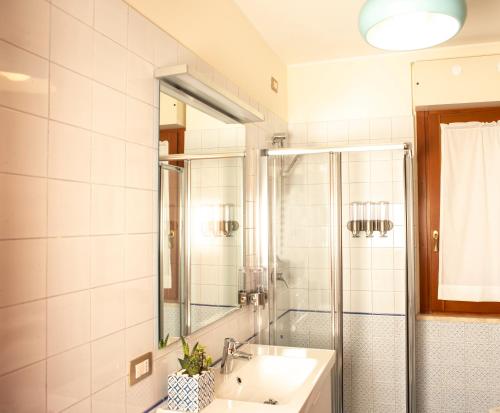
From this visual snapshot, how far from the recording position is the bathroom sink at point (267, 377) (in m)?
1.90

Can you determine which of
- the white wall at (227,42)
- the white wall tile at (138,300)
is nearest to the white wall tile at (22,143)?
the white wall tile at (138,300)

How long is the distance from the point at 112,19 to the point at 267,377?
1573mm

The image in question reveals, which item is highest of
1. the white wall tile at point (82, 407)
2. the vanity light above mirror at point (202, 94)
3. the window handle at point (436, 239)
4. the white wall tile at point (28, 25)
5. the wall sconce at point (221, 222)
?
the vanity light above mirror at point (202, 94)

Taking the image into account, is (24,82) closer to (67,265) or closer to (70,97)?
(70,97)

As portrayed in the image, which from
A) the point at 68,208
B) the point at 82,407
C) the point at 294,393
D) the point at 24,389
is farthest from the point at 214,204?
the point at 24,389

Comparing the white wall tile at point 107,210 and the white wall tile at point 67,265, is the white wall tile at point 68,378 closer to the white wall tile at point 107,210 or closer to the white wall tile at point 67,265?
Answer: the white wall tile at point 67,265

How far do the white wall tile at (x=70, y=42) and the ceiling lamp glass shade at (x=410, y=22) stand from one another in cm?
108

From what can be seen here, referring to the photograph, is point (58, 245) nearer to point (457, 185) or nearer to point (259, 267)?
point (259, 267)

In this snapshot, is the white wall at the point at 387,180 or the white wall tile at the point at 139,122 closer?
the white wall tile at the point at 139,122

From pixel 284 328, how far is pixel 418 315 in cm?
95

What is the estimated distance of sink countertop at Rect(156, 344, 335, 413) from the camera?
153 centimetres

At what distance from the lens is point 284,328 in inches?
103

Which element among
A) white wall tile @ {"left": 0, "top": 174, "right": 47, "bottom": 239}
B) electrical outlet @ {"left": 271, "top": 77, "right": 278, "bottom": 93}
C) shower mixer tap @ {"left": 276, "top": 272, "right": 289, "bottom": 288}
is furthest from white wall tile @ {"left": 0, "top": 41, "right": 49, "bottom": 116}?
electrical outlet @ {"left": 271, "top": 77, "right": 278, "bottom": 93}

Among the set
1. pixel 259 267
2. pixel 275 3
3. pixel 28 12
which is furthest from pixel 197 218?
pixel 275 3
